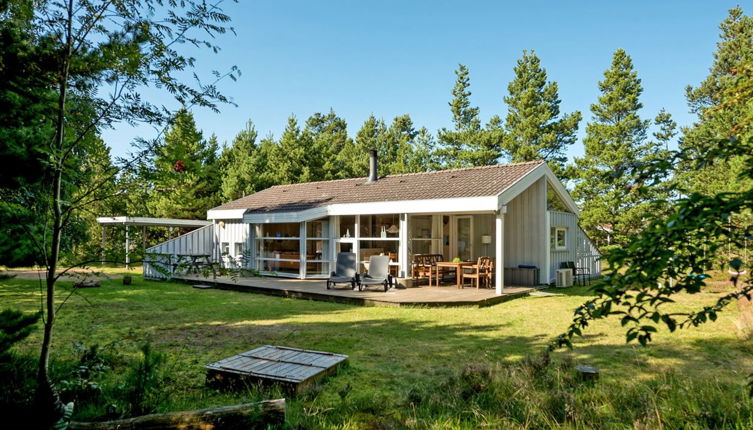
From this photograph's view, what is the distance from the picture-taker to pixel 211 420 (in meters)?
3.37

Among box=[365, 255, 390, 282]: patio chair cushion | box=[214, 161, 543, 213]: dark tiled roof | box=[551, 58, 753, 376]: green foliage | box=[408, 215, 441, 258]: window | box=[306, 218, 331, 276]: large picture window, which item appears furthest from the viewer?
box=[306, 218, 331, 276]: large picture window

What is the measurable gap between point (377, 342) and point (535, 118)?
28.8 m

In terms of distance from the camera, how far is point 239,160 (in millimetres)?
32531

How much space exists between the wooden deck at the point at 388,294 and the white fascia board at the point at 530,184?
8.52ft

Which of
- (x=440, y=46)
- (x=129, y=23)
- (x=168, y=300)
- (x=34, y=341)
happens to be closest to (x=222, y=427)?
(x=129, y=23)

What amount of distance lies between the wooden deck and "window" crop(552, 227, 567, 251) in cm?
294

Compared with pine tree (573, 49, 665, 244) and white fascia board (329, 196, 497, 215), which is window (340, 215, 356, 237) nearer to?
white fascia board (329, 196, 497, 215)

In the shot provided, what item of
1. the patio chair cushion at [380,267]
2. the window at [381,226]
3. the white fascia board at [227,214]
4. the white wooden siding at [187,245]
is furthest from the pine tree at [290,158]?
the patio chair cushion at [380,267]

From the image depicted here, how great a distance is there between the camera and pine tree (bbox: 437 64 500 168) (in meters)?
32.6

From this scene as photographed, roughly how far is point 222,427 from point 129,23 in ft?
10.4

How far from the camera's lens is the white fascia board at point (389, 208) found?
12516 millimetres

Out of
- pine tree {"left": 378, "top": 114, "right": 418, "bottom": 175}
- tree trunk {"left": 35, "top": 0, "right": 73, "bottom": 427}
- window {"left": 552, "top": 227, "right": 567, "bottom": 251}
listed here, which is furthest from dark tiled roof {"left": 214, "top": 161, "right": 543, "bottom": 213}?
pine tree {"left": 378, "top": 114, "right": 418, "bottom": 175}

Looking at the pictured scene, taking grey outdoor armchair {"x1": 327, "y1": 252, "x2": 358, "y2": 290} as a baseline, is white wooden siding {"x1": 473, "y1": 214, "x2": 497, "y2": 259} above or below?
above

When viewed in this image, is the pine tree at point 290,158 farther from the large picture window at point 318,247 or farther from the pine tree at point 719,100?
the pine tree at point 719,100
